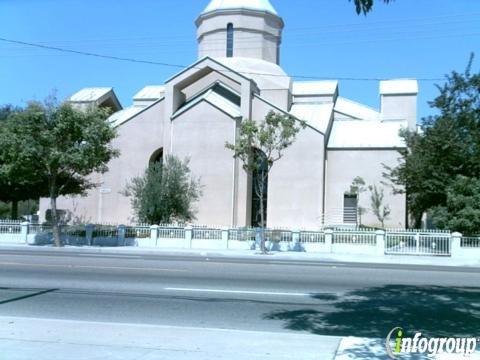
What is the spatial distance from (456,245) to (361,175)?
13.5 m

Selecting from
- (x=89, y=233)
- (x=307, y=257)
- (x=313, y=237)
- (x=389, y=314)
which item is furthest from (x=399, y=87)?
(x=389, y=314)

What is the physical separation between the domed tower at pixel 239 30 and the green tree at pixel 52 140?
19555 mm

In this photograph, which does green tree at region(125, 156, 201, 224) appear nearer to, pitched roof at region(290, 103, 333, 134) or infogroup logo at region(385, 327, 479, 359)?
pitched roof at region(290, 103, 333, 134)

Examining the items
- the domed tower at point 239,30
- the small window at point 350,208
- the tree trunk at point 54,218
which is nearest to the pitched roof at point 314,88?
the domed tower at point 239,30

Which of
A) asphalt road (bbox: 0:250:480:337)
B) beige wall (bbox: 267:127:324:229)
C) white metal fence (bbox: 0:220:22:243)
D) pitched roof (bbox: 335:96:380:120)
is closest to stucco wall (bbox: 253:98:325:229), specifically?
beige wall (bbox: 267:127:324:229)

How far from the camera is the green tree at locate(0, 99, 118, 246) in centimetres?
2525

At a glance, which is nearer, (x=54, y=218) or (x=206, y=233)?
(x=54, y=218)

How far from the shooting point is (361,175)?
125 ft

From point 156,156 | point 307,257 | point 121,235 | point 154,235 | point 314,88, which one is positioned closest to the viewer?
point 307,257

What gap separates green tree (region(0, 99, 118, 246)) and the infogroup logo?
68.6 feet

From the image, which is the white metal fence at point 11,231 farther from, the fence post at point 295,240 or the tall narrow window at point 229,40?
the tall narrow window at point 229,40

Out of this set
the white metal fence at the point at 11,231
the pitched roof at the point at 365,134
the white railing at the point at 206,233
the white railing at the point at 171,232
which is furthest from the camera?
the pitched roof at the point at 365,134

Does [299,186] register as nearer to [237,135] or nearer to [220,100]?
[237,135]

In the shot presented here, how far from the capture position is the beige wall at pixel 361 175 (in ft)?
122
